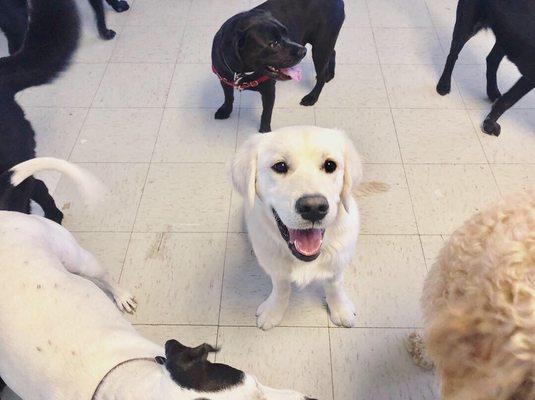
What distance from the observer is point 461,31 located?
2.58 metres

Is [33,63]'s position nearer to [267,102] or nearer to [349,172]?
[267,102]

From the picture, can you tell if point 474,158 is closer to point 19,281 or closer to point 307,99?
point 307,99

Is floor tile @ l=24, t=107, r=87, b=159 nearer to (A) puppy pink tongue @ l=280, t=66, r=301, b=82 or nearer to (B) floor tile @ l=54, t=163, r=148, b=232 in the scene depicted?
(B) floor tile @ l=54, t=163, r=148, b=232

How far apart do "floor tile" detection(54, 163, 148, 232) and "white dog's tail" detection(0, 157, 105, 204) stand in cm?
52

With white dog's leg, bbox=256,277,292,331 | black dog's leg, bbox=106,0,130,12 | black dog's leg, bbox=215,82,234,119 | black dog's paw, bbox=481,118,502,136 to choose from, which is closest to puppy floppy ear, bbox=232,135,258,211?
white dog's leg, bbox=256,277,292,331

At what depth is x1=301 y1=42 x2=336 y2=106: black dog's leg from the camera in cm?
258

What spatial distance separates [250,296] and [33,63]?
152 centimetres

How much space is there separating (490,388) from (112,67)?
325 cm

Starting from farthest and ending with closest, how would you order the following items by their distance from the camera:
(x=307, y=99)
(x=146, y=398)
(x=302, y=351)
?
(x=307, y=99), (x=302, y=351), (x=146, y=398)

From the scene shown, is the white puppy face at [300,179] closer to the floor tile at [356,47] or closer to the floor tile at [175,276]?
the floor tile at [175,276]

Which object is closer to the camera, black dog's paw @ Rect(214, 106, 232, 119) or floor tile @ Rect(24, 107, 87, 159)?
floor tile @ Rect(24, 107, 87, 159)

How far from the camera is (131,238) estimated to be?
2.14m

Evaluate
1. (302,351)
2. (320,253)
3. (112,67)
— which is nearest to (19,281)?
(320,253)

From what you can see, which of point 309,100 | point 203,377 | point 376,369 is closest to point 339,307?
point 376,369
